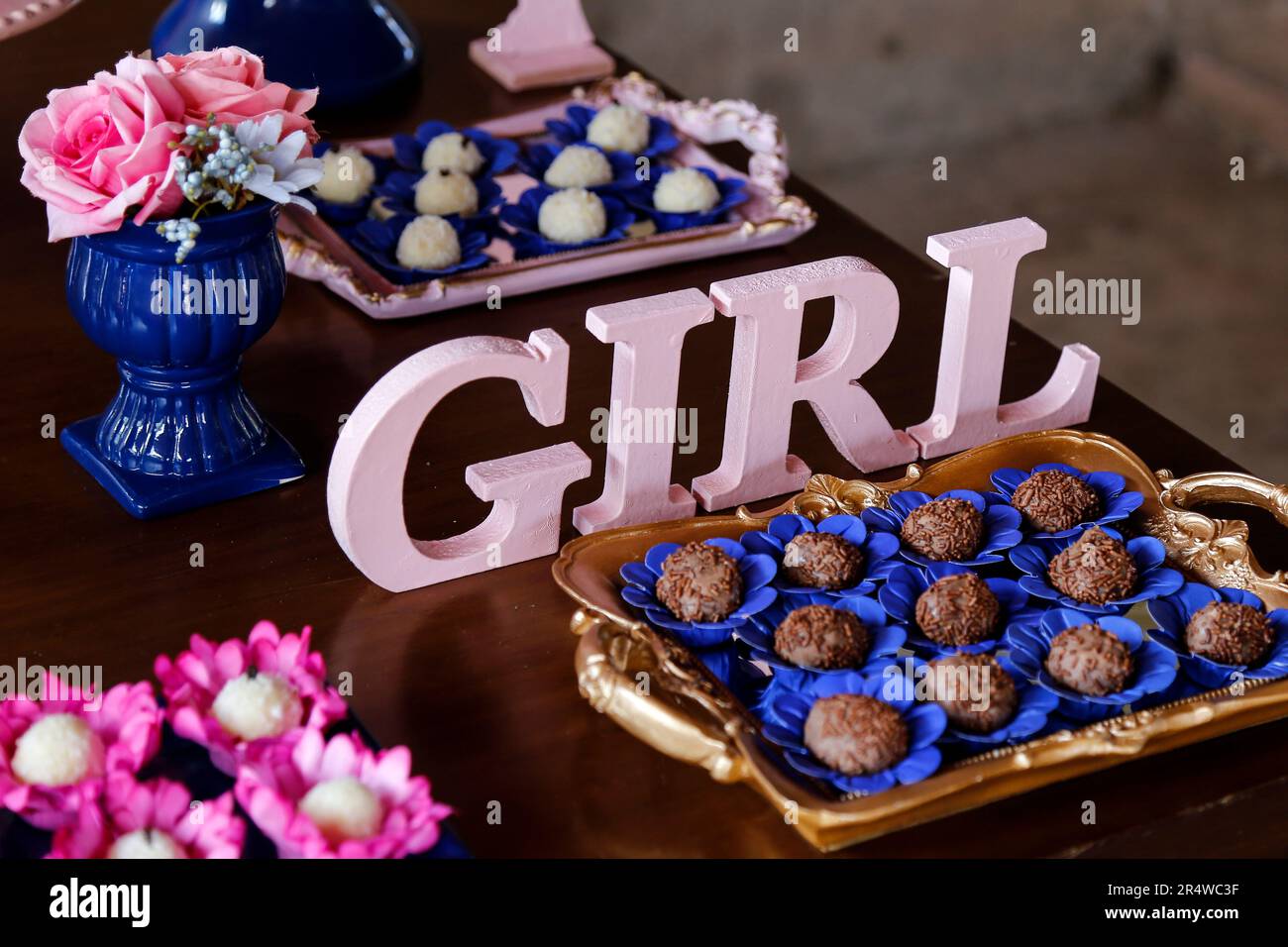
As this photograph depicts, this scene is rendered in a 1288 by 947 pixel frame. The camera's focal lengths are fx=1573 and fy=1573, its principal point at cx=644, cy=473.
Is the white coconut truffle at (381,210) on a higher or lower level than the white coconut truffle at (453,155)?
lower

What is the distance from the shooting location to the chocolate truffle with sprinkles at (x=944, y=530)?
3.61 ft

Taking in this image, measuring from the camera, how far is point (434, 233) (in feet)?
4.95

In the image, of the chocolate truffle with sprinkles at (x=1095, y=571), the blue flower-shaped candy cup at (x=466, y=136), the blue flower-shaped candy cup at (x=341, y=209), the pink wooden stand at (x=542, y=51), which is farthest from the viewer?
the pink wooden stand at (x=542, y=51)

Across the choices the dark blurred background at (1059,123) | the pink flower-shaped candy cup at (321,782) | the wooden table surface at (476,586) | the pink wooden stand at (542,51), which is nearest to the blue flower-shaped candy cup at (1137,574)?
the wooden table surface at (476,586)

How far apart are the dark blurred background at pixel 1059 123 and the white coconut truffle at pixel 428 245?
2.24 meters

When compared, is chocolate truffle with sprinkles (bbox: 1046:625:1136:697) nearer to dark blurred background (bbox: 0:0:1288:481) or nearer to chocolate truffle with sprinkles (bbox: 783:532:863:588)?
chocolate truffle with sprinkles (bbox: 783:532:863:588)

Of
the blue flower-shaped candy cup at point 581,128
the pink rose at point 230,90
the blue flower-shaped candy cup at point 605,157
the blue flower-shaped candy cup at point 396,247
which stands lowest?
the blue flower-shaped candy cup at point 396,247

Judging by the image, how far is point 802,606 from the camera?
1045mm

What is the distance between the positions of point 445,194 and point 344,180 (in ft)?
0.35

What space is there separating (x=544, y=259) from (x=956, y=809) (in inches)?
30.7

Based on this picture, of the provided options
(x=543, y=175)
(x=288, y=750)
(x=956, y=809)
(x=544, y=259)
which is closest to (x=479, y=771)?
(x=288, y=750)

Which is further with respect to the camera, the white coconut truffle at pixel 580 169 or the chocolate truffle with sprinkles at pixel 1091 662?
the white coconut truffle at pixel 580 169

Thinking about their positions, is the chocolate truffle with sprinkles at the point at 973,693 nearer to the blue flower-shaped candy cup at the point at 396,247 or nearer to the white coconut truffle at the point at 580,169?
→ the blue flower-shaped candy cup at the point at 396,247

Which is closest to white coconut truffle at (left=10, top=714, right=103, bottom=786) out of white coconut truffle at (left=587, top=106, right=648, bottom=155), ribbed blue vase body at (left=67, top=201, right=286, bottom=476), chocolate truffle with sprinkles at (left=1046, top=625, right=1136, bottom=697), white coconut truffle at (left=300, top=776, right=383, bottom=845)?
white coconut truffle at (left=300, top=776, right=383, bottom=845)
